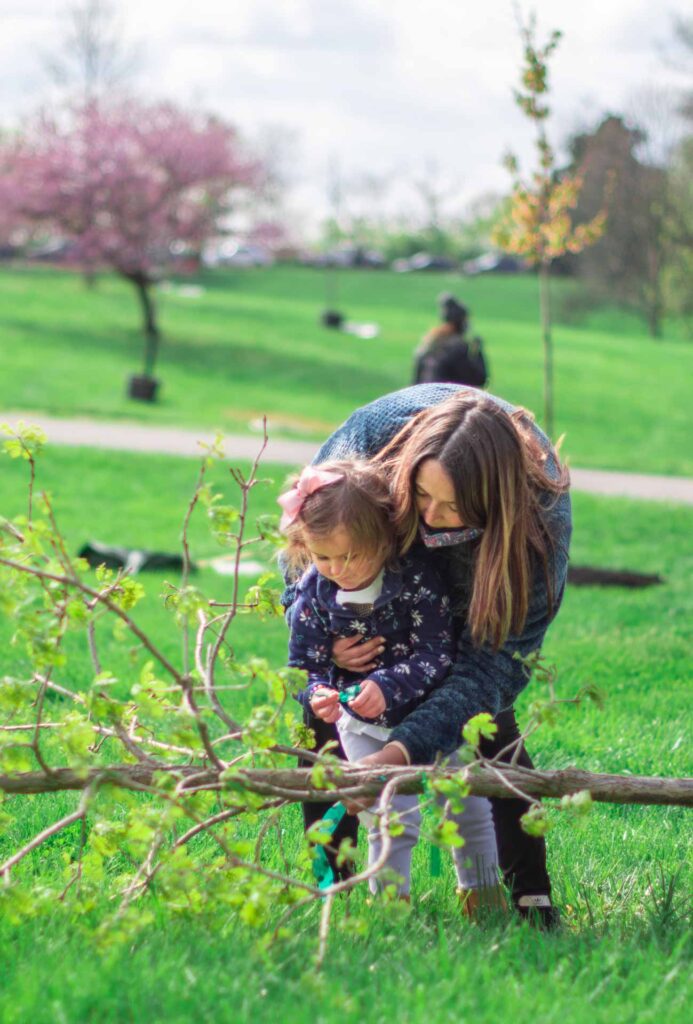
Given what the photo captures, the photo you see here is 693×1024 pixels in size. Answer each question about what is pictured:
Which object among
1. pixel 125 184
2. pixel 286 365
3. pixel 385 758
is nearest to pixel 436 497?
pixel 385 758

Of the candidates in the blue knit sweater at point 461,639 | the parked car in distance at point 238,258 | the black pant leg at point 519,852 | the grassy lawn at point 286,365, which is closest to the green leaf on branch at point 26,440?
the blue knit sweater at point 461,639

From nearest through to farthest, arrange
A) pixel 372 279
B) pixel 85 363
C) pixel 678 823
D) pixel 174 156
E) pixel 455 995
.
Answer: pixel 455 995, pixel 678 823, pixel 85 363, pixel 174 156, pixel 372 279

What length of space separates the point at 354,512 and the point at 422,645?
41 centimetres

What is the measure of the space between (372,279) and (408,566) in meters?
54.9

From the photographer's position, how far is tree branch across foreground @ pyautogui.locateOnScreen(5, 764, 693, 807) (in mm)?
2793

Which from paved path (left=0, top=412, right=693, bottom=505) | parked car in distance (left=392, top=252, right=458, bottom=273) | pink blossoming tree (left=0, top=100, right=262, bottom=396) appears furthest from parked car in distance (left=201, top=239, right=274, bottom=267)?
paved path (left=0, top=412, right=693, bottom=505)

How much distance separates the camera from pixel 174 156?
103 feet

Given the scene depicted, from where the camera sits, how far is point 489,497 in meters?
3.17

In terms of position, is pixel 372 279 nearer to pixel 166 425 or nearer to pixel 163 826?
pixel 166 425

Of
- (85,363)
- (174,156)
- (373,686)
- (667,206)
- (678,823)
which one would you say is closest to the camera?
(373,686)

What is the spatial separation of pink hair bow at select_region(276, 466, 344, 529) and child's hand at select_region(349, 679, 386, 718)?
18.3 inches

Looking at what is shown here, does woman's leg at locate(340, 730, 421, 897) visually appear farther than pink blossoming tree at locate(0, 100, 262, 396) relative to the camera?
No

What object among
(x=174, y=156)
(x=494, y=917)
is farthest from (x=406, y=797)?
(x=174, y=156)

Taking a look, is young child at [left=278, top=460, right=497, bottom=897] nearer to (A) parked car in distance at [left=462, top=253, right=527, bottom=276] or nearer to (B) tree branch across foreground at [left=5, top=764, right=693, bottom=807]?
(B) tree branch across foreground at [left=5, top=764, right=693, bottom=807]
